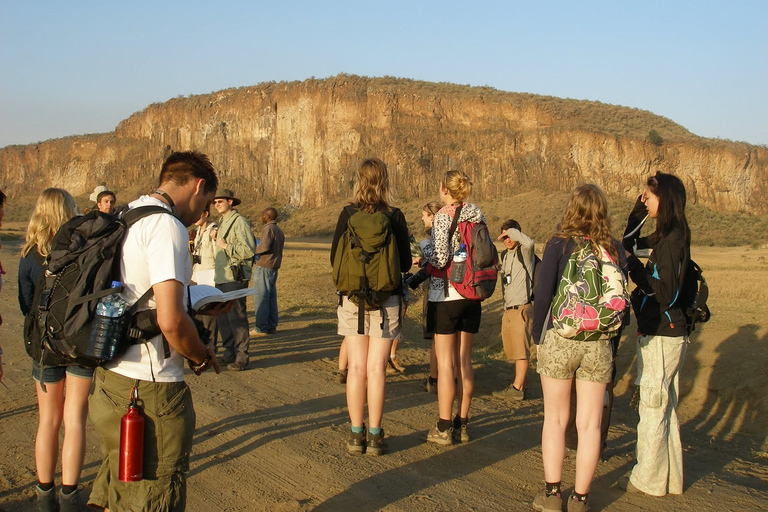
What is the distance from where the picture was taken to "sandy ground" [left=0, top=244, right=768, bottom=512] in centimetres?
448

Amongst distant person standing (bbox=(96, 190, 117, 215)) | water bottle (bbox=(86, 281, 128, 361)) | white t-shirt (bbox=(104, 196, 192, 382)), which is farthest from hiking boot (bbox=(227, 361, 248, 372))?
water bottle (bbox=(86, 281, 128, 361))

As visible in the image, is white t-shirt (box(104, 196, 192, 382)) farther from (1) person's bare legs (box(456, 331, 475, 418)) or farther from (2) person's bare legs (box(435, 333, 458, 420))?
(1) person's bare legs (box(456, 331, 475, 418))

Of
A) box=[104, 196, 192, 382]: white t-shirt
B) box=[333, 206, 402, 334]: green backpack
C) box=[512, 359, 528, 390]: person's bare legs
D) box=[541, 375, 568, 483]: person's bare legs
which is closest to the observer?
box=[104, 196, 192, 382]: white t-shirt

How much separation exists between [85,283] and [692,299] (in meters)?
3.87

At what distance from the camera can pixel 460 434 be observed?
564 cm

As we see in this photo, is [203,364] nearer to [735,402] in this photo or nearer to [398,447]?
[398,447]

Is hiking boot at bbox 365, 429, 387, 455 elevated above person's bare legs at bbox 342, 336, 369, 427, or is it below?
below

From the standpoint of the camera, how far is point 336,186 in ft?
261

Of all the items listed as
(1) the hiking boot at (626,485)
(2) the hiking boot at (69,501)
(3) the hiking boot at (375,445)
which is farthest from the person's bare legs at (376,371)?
(2) the hiking boot at (69,501)

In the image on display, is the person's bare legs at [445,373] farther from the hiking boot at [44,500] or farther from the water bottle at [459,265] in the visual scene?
the hiking boot at [44,500]

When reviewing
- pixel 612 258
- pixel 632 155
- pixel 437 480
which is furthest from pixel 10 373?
pixel 632 155

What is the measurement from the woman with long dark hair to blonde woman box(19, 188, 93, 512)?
352cm

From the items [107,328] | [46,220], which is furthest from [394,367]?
[107,328]

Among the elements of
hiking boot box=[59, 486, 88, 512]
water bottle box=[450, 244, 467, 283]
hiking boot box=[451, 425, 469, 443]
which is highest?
water bottle box=[450, 244, 467, 283]
